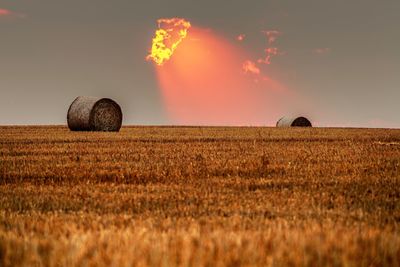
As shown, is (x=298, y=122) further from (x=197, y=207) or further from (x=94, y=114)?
(x=197, y=207)

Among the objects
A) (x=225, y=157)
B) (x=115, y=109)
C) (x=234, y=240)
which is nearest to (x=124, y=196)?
(x=234, y=240)

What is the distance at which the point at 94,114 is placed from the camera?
30953mm

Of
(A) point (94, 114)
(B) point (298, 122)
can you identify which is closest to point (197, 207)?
(A) point (94, 114)

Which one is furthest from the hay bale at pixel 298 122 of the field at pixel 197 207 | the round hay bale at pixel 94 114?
the field at pixel 197 207

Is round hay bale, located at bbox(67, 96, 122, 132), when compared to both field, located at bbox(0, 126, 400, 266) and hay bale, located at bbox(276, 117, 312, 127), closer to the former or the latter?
field, located at bbox(0, 126, 400, 266)

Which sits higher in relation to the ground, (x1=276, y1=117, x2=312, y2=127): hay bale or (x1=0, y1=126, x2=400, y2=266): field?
(x1=276, y1=117, x2=312, y2=127): hay bale

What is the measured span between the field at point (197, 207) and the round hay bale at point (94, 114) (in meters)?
12.5

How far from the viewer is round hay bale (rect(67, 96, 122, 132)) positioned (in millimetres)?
30987

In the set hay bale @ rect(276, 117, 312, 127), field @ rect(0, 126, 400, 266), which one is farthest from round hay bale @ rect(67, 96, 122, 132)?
hay bale @ rect(276, 117, 312, 127)

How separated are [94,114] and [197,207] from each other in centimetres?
2367

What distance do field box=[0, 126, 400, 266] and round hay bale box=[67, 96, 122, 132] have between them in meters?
12.5

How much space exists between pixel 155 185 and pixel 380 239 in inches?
239

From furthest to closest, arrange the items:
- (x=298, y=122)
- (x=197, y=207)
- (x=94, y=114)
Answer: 1. (x=298, y=122)
2. (x=94, y=114)
3. (x=197, y=207)

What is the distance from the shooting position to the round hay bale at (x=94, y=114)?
31.0 m
